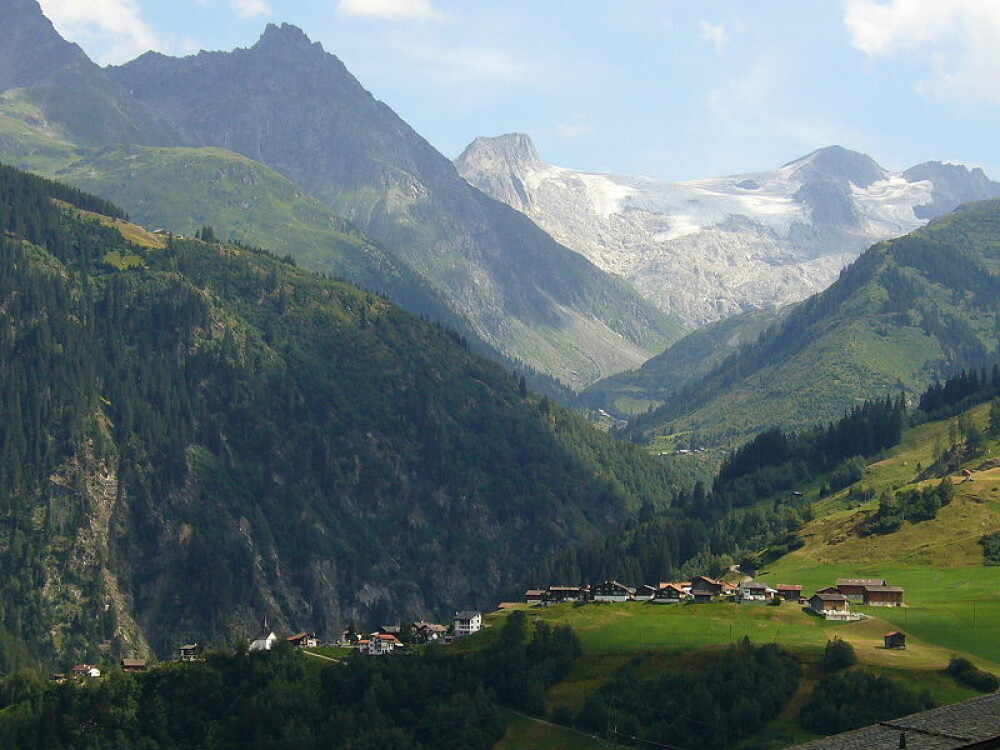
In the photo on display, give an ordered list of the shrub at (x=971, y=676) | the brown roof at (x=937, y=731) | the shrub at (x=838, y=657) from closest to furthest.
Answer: the brown roof at (x=937, y=731), the shrub at (x=971, y=676), the shrub at (x=838, y=657)

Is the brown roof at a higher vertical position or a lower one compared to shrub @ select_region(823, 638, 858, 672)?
higher

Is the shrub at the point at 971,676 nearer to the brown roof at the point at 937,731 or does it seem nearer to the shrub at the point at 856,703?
the shrub at the point at 856,703

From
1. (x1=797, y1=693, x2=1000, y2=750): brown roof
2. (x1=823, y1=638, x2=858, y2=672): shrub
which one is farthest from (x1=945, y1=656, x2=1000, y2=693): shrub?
(x1=797, y1=693, x2=1000, y2=750): brown roof

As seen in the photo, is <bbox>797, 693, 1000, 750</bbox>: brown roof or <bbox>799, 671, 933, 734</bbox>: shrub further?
<bbox>799, 671, 933, 734</bbox>: shrub

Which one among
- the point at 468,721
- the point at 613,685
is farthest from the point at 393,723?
the point at 613,685

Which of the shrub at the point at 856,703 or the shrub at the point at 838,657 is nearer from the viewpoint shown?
the shrub at the point at 856,703

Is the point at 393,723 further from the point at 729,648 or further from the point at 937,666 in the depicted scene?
the point at 937,666

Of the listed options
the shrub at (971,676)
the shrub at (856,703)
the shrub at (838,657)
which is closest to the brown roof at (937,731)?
the shrub at (856,703)

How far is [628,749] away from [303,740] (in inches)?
1804

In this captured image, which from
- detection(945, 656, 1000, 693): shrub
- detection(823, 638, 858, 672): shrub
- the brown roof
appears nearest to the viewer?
the brown roof

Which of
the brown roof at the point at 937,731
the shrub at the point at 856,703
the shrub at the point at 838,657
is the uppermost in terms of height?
the brown roof at the point at 937,731

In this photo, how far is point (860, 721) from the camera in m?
166

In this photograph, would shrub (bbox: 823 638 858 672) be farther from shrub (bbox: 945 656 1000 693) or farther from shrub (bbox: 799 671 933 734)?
shrub (bbox: 945 656 1000 693)

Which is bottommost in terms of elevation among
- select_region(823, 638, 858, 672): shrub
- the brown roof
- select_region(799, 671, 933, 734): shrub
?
select_region(799, 671, 933, 734): shrub
